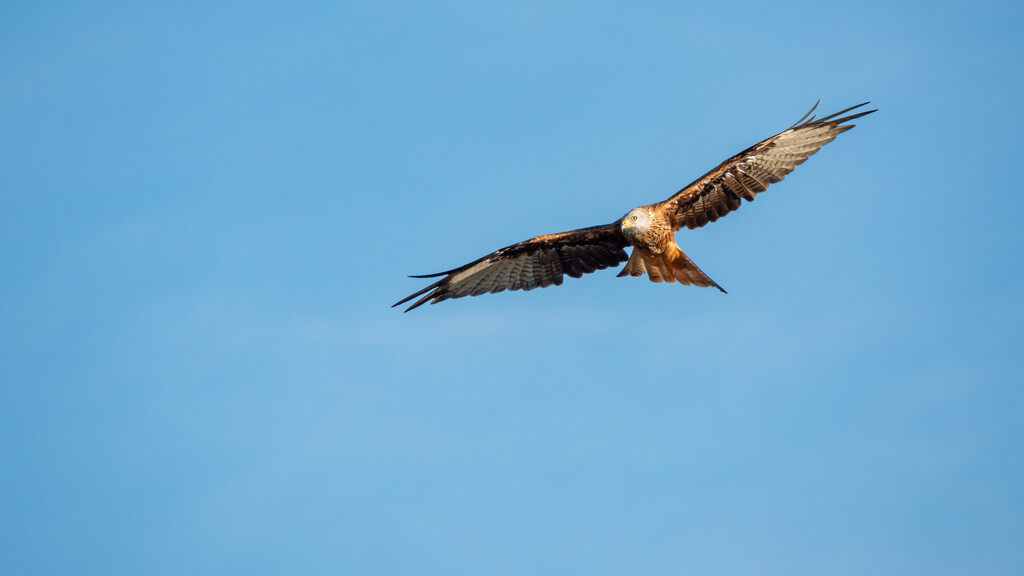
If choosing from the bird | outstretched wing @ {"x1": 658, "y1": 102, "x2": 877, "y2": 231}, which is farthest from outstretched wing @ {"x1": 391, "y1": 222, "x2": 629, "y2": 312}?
outstretched wing @ {"x1": 658, "y1": 102, "x2": 877, "y2": 231}

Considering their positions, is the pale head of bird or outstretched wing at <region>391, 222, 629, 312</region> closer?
the pale head of bird

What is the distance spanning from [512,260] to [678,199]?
2.50m

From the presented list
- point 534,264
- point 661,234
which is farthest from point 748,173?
point 534,264

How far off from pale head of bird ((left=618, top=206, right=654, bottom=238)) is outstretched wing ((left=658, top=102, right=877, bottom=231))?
0.86ft

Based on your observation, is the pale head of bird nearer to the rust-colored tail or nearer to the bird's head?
the bird's head

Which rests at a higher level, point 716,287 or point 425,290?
point 425,290

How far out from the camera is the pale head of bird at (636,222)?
1647 centimetres

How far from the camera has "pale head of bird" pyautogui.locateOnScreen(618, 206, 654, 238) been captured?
1647cm

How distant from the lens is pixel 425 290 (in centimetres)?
1748

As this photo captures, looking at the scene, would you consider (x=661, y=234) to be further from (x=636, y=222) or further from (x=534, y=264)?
(x=534, y=264)

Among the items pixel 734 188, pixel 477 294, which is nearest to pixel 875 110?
pixel 734 188

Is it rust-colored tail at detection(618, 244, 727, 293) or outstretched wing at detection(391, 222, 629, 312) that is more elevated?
outstretched wing at detection(391, 222, 629, 312)

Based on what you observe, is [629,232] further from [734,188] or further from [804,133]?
[804,133]

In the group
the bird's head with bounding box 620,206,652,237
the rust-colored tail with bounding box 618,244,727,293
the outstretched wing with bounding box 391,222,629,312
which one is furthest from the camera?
the outstretched wing with bounding box 391,222,629,312
